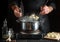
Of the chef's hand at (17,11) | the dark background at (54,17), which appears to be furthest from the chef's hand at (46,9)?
the chef's hand at (17,11)

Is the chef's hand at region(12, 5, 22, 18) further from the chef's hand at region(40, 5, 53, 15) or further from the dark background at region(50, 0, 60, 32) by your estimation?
the dark background at region(50, 0, 60, 32)

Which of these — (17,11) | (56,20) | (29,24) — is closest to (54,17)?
(56,20)

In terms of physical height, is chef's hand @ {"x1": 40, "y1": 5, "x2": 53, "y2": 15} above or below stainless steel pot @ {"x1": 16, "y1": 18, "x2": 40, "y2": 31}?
above

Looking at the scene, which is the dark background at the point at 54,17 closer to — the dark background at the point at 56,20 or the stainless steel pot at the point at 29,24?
the dark background at the point at 56,20

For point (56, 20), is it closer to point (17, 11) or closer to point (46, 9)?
point (46, 9)

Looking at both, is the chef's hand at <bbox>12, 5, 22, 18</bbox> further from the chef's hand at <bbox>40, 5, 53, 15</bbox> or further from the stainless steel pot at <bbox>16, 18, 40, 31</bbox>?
the chef's hand at <bbox>40, 5, 53, 15</bbox>

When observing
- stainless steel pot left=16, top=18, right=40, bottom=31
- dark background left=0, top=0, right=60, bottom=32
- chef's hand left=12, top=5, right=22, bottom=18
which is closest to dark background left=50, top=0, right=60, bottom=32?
dark background left=0, top=0, right=60, bottom=32

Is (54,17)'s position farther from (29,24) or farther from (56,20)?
(29,24)

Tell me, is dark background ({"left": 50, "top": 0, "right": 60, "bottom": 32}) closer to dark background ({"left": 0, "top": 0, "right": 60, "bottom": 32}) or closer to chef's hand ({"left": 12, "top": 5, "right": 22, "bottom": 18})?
dark background ({"left": 0, "top": 0, "right": 60, "bottom": 32})

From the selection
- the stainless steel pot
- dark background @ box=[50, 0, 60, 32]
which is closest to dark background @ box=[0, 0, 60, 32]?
dark background @ box=[50, 0, 60, 32]

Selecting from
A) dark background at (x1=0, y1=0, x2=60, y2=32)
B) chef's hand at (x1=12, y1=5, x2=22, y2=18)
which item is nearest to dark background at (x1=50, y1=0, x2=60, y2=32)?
dark background at (x1=0, y1=0, x2=60, y2=32)

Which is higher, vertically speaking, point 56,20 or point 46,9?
point 46,9

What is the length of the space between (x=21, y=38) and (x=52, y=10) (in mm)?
433

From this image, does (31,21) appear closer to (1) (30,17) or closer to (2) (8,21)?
(1) (30,17)
